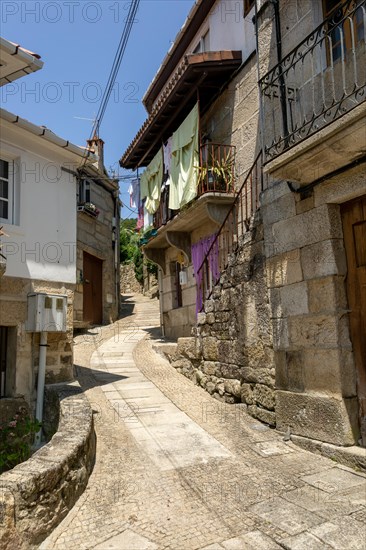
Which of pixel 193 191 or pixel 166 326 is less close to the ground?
pixel 193 191

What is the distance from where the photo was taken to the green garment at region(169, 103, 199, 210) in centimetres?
830

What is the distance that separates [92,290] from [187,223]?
5.31 meters

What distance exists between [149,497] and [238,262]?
337cm

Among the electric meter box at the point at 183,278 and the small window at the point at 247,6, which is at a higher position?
the small window at the point at 247,6

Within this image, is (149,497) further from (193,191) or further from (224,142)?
(224,142)

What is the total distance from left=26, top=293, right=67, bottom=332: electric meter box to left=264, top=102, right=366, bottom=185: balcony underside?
3.66 m

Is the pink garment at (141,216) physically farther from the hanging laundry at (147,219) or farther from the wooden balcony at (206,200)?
the wooden balcony at (206,200)

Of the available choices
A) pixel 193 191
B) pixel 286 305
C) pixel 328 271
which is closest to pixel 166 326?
pixel 193 191

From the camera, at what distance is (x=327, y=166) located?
411 cm

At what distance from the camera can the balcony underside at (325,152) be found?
3.54 metres

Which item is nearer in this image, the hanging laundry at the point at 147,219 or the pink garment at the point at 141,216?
the hanging laundry at the point at 147,219

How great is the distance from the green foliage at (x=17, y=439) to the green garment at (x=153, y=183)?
6306 millimetres

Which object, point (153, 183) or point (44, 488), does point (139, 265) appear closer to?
point (153, 183)

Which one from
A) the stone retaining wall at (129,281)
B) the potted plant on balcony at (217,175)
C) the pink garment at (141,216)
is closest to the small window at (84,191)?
the pink garment at (141,216)
